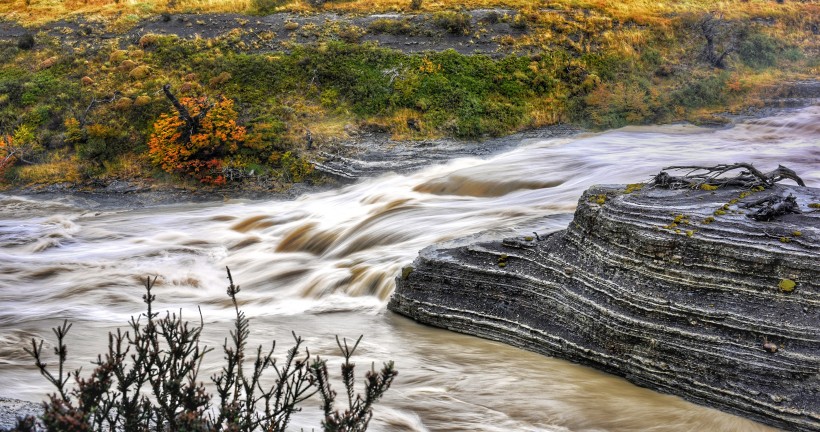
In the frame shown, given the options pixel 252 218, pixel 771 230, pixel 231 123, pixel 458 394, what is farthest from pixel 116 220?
pixel 771 230

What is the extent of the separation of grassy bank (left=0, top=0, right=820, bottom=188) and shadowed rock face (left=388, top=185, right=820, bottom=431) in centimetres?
→ 1123

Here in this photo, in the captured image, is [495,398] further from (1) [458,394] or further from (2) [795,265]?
(2) [795,265]

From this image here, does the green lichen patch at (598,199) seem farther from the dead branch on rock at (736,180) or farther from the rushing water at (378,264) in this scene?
the rushing water at (378,264)

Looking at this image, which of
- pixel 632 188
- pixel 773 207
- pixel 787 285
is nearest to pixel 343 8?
pixel 632 188

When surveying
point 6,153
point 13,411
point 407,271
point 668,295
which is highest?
point 6,153

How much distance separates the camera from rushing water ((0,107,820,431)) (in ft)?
25.7

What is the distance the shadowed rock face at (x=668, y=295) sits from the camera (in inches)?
282

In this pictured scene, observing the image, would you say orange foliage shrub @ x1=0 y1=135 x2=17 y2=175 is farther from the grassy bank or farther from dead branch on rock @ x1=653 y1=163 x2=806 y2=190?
dead branch on rock @ x1=653 y1=163 x2=806 y2=190

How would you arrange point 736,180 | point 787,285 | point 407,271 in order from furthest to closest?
point 407,271 → point 736,180 → point 787,285

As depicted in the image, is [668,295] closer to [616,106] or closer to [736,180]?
[736,180]

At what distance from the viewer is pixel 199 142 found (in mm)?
20250

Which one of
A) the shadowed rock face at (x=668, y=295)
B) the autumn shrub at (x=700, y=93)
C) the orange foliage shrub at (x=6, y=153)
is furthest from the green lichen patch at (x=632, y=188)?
the orange foliage shrub at (x=6, y=153)

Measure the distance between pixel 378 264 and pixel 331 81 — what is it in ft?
42.9

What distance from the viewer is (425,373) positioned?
8641mm
